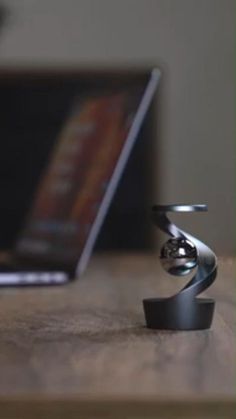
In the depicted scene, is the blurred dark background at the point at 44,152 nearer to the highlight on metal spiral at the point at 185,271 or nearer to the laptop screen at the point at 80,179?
the laptop screen at the point at 80,179

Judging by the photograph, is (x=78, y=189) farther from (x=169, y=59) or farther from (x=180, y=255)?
(x=169, y=59)

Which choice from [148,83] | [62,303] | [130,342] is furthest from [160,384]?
[148,83]

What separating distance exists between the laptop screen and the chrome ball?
46 cm

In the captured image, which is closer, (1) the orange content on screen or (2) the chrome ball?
(2) the chrome ball

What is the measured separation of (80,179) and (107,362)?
0.70 metres

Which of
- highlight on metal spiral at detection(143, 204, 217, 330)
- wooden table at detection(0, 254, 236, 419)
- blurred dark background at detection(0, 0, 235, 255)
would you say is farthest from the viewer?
blurred dark background at detection(0, 0, 235, 255)

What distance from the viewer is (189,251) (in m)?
0.67

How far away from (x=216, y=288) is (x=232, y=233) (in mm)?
1630

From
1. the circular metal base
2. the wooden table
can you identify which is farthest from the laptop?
the circular metal base

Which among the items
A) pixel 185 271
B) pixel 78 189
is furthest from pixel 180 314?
pixel 78 189

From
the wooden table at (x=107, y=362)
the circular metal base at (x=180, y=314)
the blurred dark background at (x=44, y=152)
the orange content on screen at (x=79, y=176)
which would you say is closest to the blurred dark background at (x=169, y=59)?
the blurred dark background at (x=44, y=152)

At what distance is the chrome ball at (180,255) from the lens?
0.67 meters

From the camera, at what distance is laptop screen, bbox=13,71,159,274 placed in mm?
1165

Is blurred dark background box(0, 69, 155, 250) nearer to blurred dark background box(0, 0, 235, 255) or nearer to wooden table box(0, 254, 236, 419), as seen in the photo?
blurred dark background box(0, 0, 235, 255)
